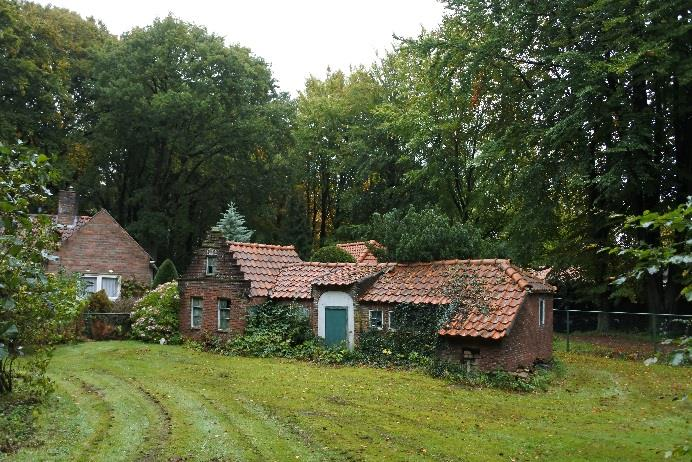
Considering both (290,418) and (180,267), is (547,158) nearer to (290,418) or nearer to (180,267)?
(290,418)

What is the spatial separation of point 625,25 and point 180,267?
1419 inches

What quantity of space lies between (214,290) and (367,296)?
691 centimetres

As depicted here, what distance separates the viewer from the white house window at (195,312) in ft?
84.1

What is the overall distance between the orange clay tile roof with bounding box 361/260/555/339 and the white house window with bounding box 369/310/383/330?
48 centimetres

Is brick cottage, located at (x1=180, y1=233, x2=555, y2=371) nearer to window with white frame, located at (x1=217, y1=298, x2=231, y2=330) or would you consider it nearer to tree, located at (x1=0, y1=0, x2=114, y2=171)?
window with white frame, located at (x1=217, y1=298, x2=231, y2=330)

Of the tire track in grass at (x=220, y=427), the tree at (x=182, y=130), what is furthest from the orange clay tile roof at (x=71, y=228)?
the tire track in grass at (x=220, y=427)

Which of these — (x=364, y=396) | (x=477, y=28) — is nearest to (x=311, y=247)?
(x=477, y=28)

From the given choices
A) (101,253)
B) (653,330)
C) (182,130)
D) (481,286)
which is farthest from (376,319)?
(182,130)

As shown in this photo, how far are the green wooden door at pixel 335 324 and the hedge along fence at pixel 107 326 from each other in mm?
10200

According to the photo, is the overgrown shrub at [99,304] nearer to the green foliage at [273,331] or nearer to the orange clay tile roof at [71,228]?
the green foliage at [273,331]

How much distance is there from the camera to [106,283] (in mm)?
35625

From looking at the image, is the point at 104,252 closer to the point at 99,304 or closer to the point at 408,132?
the point at 99,304

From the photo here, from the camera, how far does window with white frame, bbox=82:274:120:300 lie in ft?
115

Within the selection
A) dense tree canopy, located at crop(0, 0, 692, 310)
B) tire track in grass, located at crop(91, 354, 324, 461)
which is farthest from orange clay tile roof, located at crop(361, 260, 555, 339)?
tire track in grass, located at crop(91, 354, 324, 461)
